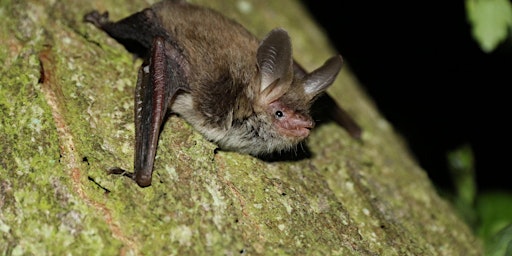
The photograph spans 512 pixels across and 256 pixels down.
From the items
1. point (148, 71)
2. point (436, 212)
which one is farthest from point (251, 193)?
point (436, 212)

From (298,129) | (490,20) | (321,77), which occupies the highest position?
(490,20)

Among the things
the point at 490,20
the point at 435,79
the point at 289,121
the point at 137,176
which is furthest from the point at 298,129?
the point at 435,79

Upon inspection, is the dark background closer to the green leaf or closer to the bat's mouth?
the green leaf

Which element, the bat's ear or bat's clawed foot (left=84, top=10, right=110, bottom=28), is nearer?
the bat's ear

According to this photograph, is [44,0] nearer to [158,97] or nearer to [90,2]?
[90,2]

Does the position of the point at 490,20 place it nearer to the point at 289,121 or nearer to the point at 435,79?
the point at 289,121

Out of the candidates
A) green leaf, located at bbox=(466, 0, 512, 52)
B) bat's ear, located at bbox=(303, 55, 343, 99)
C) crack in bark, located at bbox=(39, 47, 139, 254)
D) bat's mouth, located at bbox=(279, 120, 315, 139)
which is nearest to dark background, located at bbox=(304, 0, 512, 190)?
green leaf, located at bbox=(466, 0, 512, 52)
